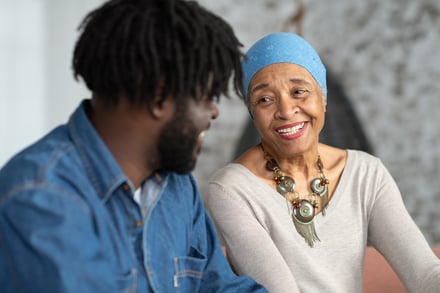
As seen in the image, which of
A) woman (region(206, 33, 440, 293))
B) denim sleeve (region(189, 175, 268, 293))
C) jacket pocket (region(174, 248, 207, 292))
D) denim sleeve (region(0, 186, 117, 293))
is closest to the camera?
denim sleeve (region(0, 186, 117, 293))

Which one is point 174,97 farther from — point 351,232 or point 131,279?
point 351,232

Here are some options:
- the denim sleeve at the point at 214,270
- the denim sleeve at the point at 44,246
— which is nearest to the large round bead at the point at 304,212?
the denim sleeve at the point at 214,270

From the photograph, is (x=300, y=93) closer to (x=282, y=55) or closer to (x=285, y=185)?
(x=282, y=55)

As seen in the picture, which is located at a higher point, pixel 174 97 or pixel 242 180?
pixel 174 97

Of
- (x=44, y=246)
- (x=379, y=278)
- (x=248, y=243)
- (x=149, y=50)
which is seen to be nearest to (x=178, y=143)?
(x=149, y=50)

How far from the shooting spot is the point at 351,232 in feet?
4.94

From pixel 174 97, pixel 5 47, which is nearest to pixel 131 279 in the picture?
pixel 174 97

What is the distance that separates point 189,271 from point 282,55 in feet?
1.92

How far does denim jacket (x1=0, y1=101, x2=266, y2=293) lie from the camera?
35.4 inches

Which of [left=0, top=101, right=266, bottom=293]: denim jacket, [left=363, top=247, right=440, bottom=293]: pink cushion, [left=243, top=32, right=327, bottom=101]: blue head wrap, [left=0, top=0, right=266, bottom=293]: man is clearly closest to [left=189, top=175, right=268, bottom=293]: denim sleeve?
[left=0, top=101, right=266, bottom=293]: denim jacket

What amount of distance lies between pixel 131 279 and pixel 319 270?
57 cm

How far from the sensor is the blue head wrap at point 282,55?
1.49 m

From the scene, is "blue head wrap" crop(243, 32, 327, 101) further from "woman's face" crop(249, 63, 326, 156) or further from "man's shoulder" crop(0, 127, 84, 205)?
"man's shoulder" crop(0, 127, 84, 205)

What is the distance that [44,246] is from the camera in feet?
2.91
